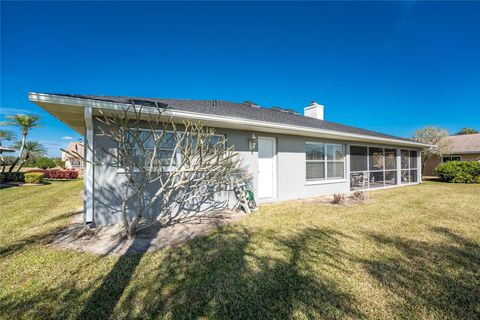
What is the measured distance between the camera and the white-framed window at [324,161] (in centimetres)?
856

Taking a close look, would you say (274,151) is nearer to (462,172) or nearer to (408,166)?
(408,166)

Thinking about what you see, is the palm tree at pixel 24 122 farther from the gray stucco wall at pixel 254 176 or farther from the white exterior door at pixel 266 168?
the white exterior door at pixel 266 168

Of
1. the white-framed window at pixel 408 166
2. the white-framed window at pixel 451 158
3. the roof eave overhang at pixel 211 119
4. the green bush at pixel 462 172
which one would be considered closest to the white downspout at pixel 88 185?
the roof eave overhang at pixel 211 119

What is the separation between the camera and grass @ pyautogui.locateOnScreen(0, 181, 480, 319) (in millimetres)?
2227

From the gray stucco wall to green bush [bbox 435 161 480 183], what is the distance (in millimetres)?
11457

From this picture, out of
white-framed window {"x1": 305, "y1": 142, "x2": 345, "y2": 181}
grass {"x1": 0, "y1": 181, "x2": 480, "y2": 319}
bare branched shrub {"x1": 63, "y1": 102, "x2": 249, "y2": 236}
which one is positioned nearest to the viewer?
grass {"x1": 0, "y1": 181, "x2": 480, "y2": 319}

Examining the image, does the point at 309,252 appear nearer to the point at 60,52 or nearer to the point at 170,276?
the point at 170,276

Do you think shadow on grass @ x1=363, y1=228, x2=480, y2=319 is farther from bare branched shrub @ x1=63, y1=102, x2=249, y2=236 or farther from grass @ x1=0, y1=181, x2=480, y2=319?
bare branched shrub @ x1=63, y1=102, x2=249, y2=236

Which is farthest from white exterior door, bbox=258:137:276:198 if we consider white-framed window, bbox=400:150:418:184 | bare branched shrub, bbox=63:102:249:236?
white-framed window, bbox=400:150:418:184

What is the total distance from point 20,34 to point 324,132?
1301 centimetres

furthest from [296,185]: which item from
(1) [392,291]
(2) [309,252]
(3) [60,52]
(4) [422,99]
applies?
(4) [422,99]

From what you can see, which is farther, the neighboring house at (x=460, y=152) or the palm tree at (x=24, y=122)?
the neighboring house at (x=460, y=152)

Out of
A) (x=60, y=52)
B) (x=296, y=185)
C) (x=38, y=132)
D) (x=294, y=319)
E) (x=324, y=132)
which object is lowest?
(x=294, y=319)

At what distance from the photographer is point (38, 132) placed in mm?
16922
